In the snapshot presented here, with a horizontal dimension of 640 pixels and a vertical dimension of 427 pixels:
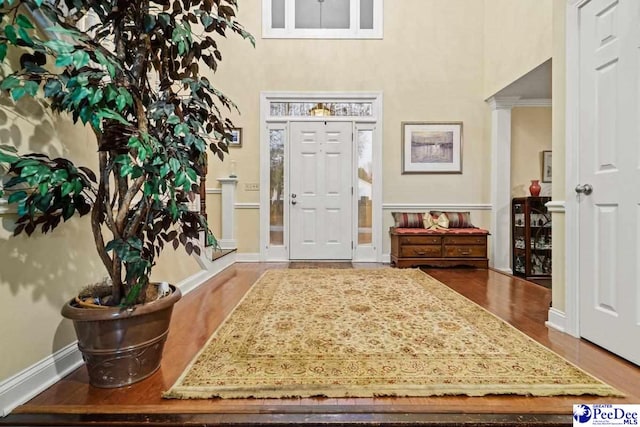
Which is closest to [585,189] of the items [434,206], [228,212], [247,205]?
[434,206]

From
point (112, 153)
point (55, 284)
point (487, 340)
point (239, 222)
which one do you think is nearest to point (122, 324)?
point (55, 284)

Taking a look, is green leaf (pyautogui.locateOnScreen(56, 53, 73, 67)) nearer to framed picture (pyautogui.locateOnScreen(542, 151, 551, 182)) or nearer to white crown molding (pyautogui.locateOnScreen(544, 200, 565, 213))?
white crown molding (pyautogui.locateOnScreen(544, 200, 565, 213))

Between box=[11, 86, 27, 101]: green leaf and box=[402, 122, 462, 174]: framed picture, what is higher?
box=[402, 122, 462, 174]: framed picture

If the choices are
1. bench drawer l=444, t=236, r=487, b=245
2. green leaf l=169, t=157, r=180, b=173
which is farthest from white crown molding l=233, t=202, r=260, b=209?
green leaf l=169, t=157, r=180, b=173

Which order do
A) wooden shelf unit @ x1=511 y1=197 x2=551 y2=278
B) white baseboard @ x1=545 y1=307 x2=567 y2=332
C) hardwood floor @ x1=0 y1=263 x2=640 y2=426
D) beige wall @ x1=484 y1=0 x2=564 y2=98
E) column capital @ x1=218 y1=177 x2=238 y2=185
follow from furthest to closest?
1. column capital @ x1=218 y1=177 x2=238 y2=185
2. wooden shelf unit @ x1=511 y1=197 x2=551 y2=278
3. beige wall @ x1=484 y1=0 x2=564 y2=98
4. white baseboard @ x1=545 y1=307 x2=567 y2=332
5. hardwood floor @ x1=0 y1=263 x2=640 y2=426

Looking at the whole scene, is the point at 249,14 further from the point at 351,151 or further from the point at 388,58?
the point at 351,151

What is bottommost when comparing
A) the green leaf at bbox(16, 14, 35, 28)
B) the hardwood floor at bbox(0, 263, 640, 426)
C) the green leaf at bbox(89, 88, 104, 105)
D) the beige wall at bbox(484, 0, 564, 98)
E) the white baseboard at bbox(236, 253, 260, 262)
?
the hardwood floor at bbox(0, 263, 640, 426)

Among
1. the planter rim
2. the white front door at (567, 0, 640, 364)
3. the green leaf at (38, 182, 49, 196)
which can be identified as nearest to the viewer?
the green leaf at (38, 182, 49, 196)

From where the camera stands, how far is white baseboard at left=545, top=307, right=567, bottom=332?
201 centimetres

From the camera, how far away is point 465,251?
4.21m

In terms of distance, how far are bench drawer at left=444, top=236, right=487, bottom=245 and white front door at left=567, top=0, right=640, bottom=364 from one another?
228 centimetres

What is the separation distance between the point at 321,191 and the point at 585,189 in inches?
127

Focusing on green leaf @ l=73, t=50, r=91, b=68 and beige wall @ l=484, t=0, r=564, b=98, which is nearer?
green leaf @ l=73, t=50, r=91, b=68

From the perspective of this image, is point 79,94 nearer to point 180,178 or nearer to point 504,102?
point 180,178
